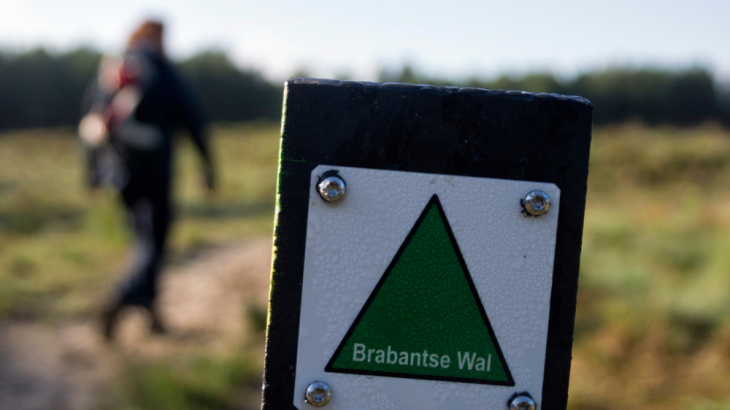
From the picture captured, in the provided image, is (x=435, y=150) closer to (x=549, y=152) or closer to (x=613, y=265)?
(x=549, y=152)

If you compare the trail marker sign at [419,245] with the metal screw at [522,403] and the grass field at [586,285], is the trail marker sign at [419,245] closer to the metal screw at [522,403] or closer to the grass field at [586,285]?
the metal screw at [522,403]

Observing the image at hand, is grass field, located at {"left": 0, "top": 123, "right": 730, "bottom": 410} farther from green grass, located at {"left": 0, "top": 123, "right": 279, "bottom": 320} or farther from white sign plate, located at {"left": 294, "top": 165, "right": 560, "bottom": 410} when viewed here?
white sign plate, located at {"left": 294, "top": 165, "right": 560, "bottom": 410}

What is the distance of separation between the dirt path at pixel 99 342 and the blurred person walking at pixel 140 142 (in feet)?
0.58

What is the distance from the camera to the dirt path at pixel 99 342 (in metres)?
2.55

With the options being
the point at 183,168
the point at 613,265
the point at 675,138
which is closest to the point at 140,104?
the point at 613,265

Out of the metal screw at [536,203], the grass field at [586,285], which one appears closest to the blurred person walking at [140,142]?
the grass field at [586,285]

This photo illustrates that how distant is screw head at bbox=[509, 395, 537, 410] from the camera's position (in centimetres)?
80

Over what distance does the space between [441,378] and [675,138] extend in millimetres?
19791

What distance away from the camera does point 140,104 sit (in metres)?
2.87

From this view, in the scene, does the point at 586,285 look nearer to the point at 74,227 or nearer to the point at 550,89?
the point at 74,227

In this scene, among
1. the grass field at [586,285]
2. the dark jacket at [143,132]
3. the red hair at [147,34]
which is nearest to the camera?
the grass field at [586,285]

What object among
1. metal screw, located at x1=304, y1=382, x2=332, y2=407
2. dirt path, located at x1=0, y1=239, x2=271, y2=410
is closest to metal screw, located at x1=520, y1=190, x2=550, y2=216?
metal screw, located at x1=304, y1=382, x2=332, y2=407

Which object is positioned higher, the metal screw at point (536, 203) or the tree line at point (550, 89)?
the tree line at point (550, 89)

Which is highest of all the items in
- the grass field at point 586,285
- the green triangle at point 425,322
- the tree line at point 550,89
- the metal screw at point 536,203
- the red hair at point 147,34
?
the tree line at point 550,89
